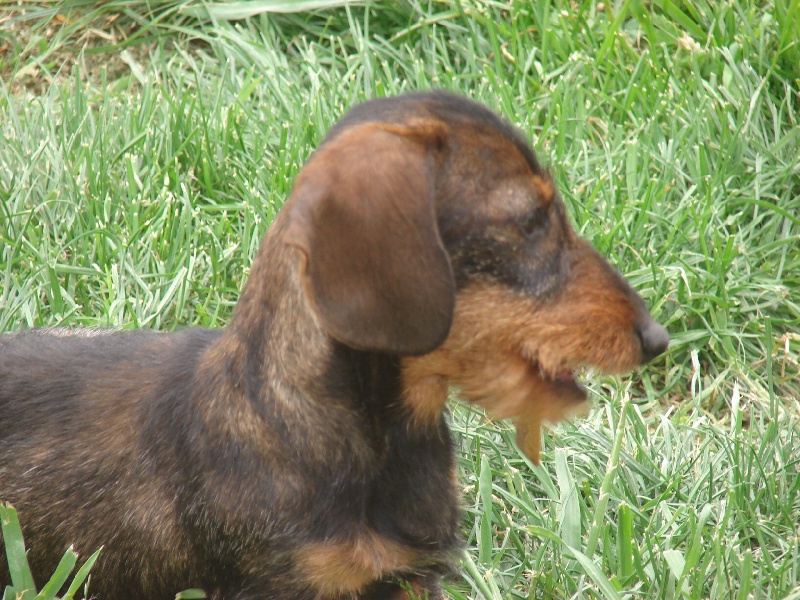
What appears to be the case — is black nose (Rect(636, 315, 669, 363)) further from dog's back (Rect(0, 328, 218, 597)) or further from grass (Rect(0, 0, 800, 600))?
dog's back (Rect(0, 328, 218, 597))

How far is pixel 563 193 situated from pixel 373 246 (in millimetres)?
3028

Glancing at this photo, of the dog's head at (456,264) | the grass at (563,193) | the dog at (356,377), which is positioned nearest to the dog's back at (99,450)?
the dog at (356,377)

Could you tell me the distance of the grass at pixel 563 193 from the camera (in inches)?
185

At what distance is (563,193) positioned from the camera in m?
6.12

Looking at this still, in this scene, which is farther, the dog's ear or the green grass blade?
the green grass blade

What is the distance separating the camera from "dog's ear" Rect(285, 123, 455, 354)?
3.23 meters

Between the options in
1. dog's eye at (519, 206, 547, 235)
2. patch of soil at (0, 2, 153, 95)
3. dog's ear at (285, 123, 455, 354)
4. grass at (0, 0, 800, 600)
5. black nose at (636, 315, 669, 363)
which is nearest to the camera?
dog's ear at (285, 123, 455, 354)

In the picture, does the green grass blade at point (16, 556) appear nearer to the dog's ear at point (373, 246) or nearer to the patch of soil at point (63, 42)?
the dog's ear at point (373, 246)

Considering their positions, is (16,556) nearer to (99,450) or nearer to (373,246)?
(99,450)

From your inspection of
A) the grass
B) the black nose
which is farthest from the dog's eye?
the grass

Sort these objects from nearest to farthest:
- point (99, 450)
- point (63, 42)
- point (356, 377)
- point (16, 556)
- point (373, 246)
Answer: point (373, 246) → point (356, 377) → point (16, 556) → point (99, 450) → point (63, 42)

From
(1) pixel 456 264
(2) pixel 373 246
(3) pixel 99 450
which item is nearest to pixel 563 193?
(1) pixel 456 264

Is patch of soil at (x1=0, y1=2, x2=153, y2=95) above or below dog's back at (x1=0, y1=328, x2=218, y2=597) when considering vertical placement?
above

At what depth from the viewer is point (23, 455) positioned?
4.33m
